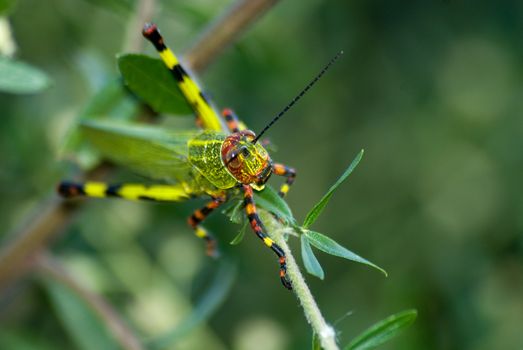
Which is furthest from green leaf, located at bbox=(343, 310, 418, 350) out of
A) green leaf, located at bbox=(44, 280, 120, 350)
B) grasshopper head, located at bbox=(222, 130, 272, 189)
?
green leaf, located at bbox=(44, 280, 120, 350)

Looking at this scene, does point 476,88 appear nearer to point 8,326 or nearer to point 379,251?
point 379,251

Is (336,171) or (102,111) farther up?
(336,171)

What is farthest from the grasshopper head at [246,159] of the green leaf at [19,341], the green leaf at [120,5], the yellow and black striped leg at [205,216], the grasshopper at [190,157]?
the green leaf at [19,341]

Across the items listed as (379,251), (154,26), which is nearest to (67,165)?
(154,26)

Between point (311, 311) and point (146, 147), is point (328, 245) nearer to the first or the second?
point (311, 311)

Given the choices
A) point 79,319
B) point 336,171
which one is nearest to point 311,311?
point 79,319

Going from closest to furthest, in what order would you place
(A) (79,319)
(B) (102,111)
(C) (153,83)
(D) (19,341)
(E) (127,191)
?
(C) (153,83)
(B) (102,111)
(E) (127,191)
(A) (79,319)
(D) (19,341)
